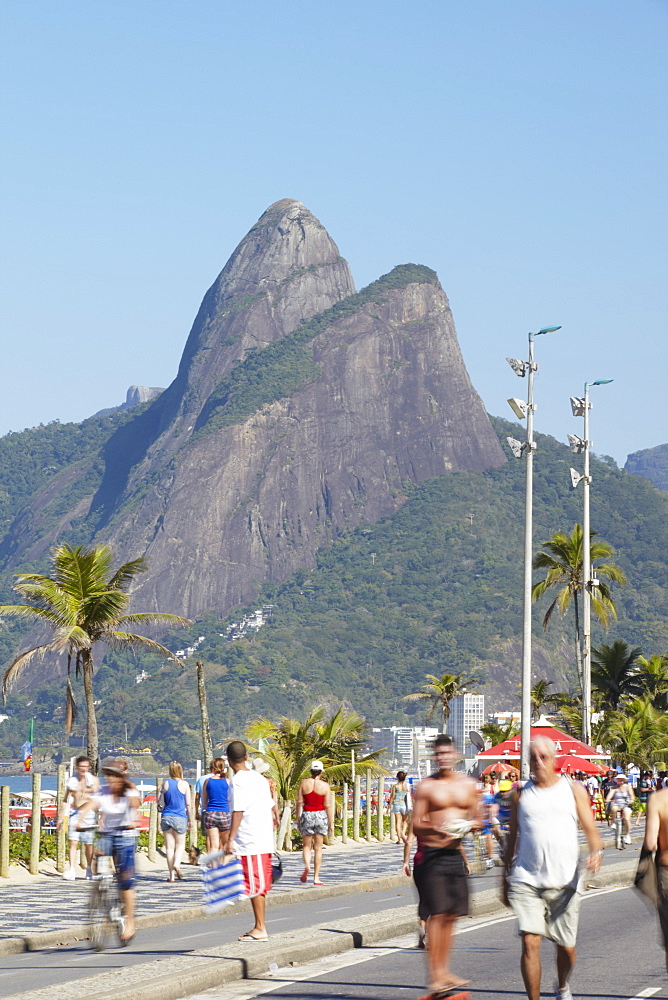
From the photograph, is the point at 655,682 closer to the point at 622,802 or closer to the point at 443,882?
the point at 622,802

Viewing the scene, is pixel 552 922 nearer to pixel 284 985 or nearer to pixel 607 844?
pixel 284 985

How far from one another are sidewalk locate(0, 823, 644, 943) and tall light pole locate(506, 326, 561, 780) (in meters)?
4.26

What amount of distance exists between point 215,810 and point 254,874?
7.40 m

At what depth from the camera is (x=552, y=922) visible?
328 inches

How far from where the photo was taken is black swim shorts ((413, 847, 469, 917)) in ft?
28.9

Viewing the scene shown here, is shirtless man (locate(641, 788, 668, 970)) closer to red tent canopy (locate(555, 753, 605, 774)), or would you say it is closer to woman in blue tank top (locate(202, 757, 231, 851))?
woman in blue tank top (locate(202, 757, 231, 851))

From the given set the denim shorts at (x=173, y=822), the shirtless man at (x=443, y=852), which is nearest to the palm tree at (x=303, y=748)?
the denim shorts at (x=173, y=822)

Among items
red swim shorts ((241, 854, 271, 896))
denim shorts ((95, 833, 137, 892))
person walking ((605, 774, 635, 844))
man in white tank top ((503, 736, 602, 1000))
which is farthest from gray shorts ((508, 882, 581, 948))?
person walking ((605, 774, 635, 844))

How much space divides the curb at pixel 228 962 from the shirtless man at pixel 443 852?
70.3 inches

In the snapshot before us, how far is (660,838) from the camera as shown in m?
8.44

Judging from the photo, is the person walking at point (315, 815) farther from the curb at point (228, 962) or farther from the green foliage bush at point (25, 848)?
the curb at point (228, 962)

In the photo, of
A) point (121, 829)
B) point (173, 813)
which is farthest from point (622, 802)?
point (121, 829)

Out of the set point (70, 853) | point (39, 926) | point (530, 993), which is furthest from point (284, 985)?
point (70, 853)

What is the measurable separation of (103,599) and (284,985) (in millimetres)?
21227
